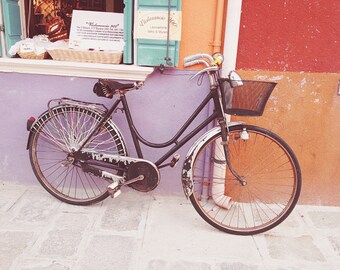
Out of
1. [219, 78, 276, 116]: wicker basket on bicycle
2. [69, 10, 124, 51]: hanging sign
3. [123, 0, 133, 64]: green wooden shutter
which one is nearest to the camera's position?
[219, 78, 276, 116]: wicker basket on bicycle

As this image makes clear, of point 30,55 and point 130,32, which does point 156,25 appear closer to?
point 130,32

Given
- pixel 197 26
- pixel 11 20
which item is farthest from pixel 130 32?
pixel 11 20

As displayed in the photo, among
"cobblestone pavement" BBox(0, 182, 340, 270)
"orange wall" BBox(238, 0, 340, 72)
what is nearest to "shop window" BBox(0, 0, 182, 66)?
"orange wall" BBox(238, 0, 340, 72)

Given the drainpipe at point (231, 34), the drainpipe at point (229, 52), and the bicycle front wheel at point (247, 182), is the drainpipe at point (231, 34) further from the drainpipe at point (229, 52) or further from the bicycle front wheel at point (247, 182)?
the bicycle front wheel at point (247, 182)

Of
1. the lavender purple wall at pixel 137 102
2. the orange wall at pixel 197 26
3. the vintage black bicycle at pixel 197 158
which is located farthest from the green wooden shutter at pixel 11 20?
the orange wall at pixel 197 26

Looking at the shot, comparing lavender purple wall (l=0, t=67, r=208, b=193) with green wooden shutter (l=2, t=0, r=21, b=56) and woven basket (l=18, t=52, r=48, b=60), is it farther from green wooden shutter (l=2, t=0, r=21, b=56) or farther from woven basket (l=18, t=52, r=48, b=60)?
green wooden shutter (l=2, t=0, r=21, b=56)

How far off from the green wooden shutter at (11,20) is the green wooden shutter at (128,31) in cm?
113

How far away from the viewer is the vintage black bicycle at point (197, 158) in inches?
128

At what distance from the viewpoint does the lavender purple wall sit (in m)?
3.74

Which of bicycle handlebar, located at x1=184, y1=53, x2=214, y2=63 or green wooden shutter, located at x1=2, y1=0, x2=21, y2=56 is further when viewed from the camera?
green wooden shutter, located at x1=2, y1=0, x2=21, y2=56

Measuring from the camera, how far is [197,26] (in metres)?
3.58

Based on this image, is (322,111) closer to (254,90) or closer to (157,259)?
(254,90)

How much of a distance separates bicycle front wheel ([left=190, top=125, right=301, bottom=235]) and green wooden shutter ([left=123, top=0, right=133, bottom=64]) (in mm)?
1127

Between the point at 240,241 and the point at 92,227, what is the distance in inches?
51.1
